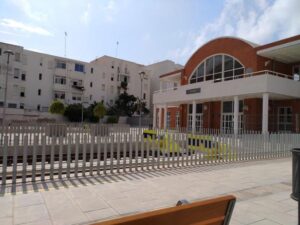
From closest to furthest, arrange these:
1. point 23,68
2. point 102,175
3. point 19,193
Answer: point 19,193 < point 102,175 < point 23,68

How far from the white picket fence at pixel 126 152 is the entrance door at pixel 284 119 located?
40.5 ft

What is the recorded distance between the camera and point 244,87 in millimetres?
21234

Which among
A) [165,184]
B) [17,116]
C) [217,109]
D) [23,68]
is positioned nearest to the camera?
[165,184]

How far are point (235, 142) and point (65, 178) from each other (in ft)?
23.4

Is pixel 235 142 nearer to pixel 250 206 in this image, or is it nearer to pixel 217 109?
pixel 250 206

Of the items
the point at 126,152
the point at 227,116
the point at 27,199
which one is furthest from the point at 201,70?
the point at 27,199

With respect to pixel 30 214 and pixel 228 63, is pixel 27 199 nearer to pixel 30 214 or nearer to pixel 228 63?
pixel 30 214

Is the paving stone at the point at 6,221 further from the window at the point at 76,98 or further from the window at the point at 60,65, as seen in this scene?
the window at the point at 76,98

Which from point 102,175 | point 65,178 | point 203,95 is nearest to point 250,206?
point 102,175

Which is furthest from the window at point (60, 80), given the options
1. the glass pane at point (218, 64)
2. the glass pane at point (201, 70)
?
the glass pane at point (218, 64)

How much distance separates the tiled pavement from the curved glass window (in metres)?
19.2

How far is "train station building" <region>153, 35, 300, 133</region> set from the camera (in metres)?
20.8

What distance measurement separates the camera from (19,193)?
5.19 metres

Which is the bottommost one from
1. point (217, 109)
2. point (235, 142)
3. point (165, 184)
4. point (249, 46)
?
point (165, 184)
